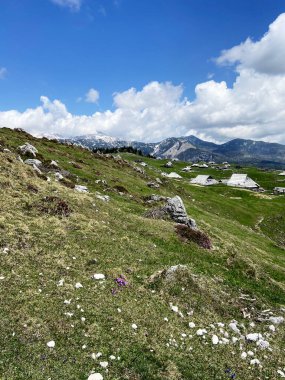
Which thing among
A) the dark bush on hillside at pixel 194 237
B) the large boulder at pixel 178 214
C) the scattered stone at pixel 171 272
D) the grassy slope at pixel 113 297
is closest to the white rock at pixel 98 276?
the grassy slope at pixel 113 297

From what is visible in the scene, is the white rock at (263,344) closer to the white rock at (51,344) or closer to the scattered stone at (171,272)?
the scattered stone at (171,272)

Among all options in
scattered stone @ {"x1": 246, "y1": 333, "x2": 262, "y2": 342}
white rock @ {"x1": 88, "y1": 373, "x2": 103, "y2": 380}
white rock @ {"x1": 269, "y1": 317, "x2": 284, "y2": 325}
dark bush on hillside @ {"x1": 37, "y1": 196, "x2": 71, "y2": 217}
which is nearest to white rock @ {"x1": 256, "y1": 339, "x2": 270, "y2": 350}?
scattered stone @ {"x1": 246, "y1": 333, "x2": 262, "y2": 342}

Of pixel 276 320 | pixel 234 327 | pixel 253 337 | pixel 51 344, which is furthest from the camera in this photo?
pixel 276 320

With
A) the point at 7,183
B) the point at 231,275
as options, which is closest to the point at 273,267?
the point at 231,275

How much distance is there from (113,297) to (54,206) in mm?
12924

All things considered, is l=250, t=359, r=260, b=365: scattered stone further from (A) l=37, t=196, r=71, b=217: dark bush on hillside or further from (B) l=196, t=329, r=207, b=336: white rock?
(A) l=37, t=196, r=71, b=217: dark bush on hillside

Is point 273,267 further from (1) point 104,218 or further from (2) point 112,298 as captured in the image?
(2) point 112,298

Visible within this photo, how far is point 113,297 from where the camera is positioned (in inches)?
714

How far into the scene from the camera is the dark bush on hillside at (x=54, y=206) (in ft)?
92.0

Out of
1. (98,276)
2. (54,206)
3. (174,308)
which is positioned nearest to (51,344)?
(98,276)

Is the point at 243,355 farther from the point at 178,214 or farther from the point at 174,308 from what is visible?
the point at 178,214

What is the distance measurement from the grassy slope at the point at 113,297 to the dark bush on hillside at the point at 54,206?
21.9 inches

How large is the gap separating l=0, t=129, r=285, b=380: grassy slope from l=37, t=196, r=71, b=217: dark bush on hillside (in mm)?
557

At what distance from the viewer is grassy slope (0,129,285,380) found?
1366 cm
